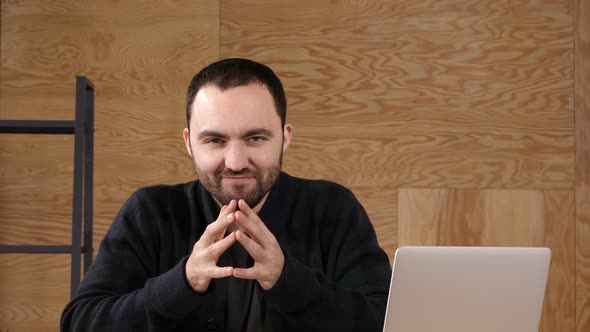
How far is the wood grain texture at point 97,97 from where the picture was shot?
8.61 feet

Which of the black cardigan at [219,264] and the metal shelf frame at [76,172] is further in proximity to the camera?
the metal shelf frame at [76,172]

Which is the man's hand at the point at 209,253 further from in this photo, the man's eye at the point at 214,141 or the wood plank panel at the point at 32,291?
the wood plank panel at the point at 32,291

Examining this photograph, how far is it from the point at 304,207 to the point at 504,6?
1456 mm

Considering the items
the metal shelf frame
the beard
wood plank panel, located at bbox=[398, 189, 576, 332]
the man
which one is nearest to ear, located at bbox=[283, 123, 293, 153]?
the man

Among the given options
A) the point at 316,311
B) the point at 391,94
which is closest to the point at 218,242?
the point at 316,311

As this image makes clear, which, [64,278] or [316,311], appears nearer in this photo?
[316,311]

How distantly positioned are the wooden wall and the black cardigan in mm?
1006

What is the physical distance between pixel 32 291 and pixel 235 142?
156cm

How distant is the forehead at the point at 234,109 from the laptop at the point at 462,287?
487 mm

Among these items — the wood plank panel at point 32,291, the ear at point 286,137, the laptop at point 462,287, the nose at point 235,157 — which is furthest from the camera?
the wood plank panel at point 32,291

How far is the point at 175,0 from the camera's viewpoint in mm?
2646

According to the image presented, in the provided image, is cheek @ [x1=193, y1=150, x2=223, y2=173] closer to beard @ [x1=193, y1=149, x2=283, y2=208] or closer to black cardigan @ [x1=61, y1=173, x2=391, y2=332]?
beard @ [x1=193, y1=149, x2=283, y2=208]

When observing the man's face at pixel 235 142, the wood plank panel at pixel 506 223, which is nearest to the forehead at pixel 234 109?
the man's face at pixel 235 142

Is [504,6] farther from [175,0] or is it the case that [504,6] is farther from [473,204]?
[175,0]
